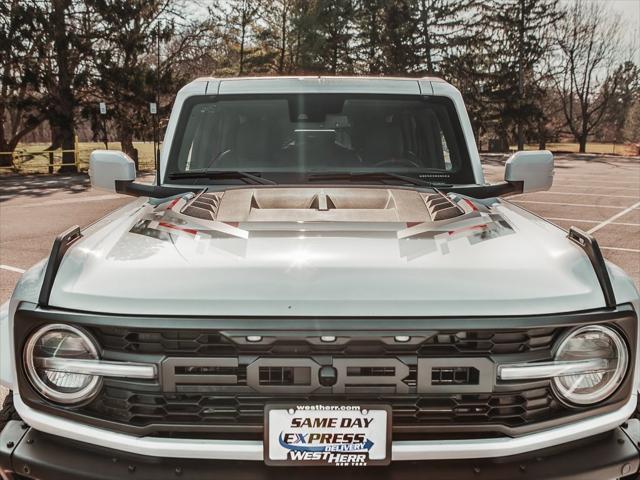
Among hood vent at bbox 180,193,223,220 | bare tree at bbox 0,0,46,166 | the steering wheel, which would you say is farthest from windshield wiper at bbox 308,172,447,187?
bare tree at bbox 0,0,46,166

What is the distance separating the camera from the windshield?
10.8 ft

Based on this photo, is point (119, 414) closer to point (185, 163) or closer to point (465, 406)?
point (465, 406)

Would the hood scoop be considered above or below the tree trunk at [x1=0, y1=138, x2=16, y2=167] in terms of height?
above

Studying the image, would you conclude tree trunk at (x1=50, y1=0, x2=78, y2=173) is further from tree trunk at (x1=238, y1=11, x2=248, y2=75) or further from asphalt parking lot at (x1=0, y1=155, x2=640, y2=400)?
tree trunk at (x1=238, y1=11, x2=248, y2=75)

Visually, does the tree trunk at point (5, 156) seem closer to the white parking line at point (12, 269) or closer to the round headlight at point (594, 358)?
the white parking line at point (12, 269)

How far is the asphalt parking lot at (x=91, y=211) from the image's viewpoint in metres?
8.36

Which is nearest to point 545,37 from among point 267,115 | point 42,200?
point 42,200

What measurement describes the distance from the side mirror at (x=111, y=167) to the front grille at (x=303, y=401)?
5.09 feet

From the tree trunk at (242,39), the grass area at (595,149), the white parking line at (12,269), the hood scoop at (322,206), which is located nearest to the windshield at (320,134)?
the hood scoop at (322,206)

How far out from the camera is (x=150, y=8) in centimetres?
2692

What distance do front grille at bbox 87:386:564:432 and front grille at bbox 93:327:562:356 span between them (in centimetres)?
12

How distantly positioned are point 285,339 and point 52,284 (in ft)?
2.30

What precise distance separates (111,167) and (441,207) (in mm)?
1612

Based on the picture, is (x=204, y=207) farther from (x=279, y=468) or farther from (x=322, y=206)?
(x=279, y=468)
